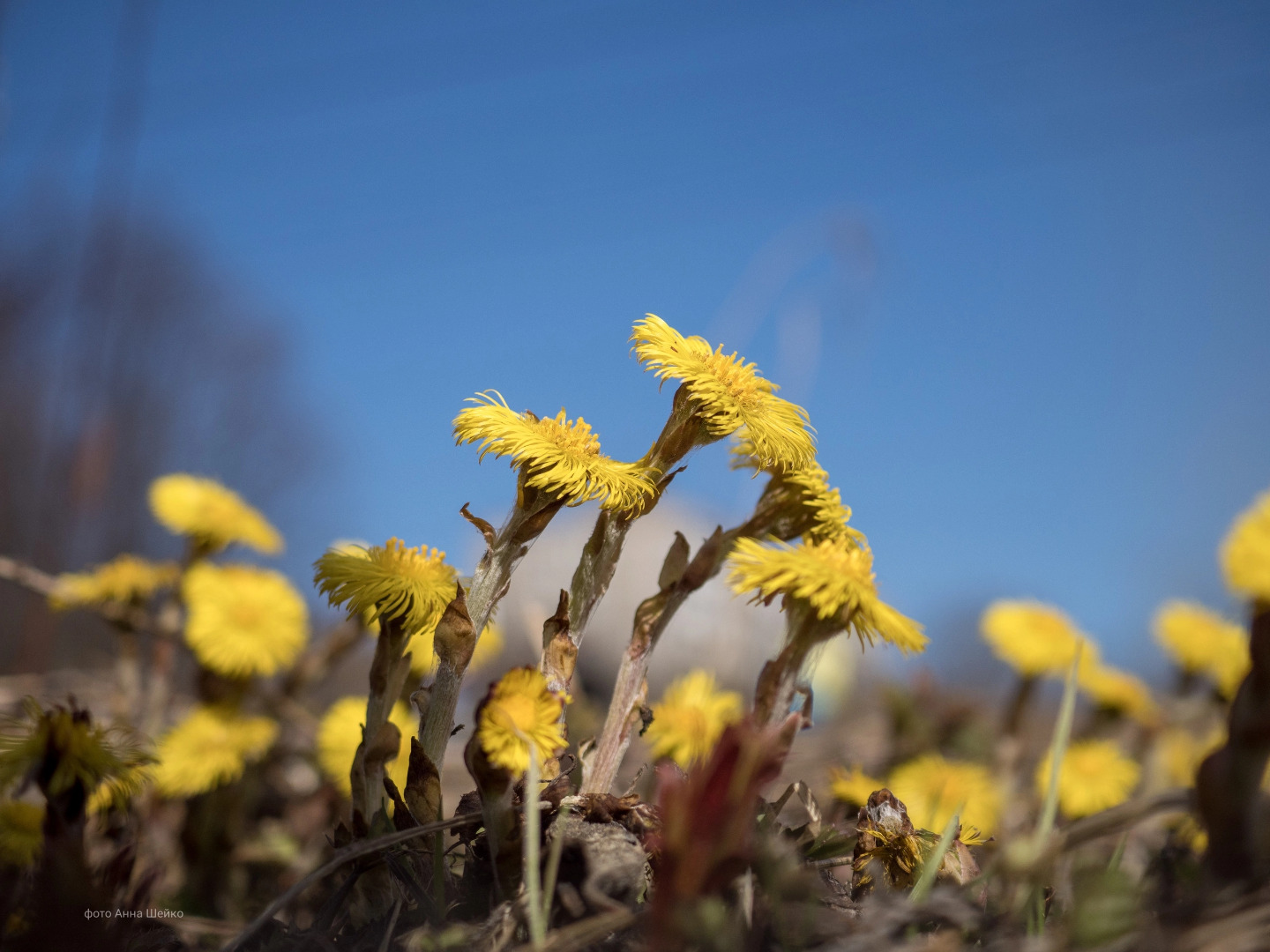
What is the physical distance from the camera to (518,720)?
0.92 m

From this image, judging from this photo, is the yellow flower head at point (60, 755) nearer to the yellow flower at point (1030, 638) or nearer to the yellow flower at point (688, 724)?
the yellow flower at point (688, 724)

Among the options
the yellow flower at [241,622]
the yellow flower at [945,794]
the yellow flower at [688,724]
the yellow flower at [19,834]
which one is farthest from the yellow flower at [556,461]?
the yellow flower at [241,622]

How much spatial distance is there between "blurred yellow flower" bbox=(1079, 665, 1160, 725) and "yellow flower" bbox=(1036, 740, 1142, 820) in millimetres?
256

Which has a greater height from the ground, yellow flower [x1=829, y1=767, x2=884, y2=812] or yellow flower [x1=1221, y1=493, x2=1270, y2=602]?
yellow flower [x1=1221, y1=493, x2=1270, y2=602]

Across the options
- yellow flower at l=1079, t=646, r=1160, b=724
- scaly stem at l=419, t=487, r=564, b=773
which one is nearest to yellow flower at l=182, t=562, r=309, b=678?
scaly stem at l=419, t=487, r=564, b=773

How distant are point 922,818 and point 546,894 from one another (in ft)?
4.26

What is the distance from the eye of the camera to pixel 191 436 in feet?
33.4

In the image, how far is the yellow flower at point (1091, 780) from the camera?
2.42 metres

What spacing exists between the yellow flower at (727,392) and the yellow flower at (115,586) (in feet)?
6.32

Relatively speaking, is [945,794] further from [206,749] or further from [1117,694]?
[206,749]

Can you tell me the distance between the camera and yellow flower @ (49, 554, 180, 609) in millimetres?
2379

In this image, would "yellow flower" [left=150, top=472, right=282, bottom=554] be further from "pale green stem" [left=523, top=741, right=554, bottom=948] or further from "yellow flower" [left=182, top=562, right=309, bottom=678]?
"pale green stem" [left=523, top=741, right=554, bottom=948]

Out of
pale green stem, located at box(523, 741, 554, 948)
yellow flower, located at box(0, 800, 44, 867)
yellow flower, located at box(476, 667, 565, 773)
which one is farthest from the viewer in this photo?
yellow flower, located at box(0, 800, 44, 867)

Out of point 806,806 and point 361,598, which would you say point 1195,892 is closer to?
point 806,806
